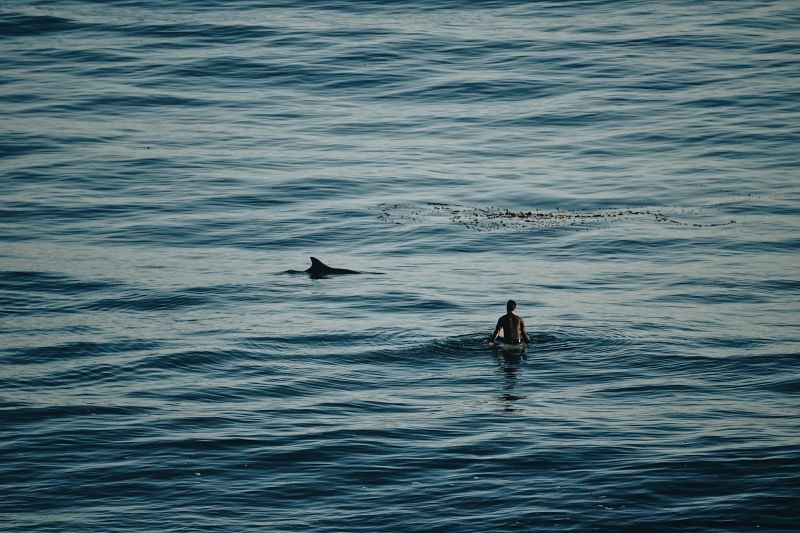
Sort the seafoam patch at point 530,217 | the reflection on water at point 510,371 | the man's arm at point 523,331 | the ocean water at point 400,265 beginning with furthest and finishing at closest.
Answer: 1. the seafoam patch at point 530,217
2. the man's arm at point 523,331
3. the reflection on water at point 510,371
4. the ocean water at point 400,265

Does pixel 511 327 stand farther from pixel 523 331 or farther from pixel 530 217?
pixel 530 217

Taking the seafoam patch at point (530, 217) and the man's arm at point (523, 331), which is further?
the seafoam patch at point (530, 217)

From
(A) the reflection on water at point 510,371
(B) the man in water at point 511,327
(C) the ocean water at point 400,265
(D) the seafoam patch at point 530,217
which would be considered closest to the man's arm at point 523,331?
(B) the man in water at point 511,327

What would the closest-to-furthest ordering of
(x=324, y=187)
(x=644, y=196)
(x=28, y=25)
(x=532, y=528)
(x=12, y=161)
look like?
(x=532, y=528) < (x=644, y=196) < (x=324, y=187) < (x=12, y=161) < (x=28, y=25)

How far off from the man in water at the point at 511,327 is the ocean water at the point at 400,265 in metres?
0.45

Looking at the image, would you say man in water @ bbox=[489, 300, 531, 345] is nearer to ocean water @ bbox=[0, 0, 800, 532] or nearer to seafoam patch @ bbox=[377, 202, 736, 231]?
ocean water @ bbox=[0, 0, 800, 532]

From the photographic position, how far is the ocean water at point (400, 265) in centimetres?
1962

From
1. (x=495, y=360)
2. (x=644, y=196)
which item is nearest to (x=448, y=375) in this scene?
(x=495, y=360)

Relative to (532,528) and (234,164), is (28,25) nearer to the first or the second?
(234,164)

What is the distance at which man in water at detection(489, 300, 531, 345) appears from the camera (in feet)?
84.8

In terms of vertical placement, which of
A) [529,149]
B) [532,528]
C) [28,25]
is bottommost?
[532,528]

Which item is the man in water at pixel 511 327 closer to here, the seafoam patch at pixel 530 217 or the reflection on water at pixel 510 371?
the reflection on water at pixel 510 371

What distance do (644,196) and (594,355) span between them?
748 inches

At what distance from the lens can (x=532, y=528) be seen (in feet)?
58.3
